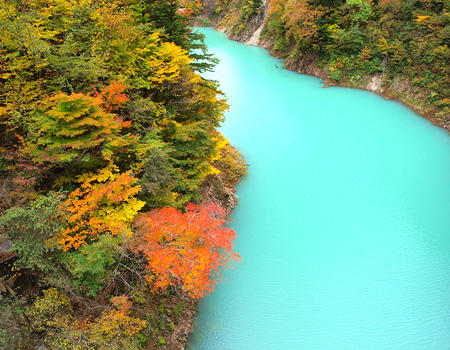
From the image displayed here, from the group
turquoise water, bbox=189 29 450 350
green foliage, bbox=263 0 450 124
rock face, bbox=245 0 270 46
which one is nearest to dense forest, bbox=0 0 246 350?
turquoise water, bbox=189 29 450 350

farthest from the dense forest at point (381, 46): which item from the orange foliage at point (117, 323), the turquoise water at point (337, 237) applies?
the orange foliage at point (117, 323)

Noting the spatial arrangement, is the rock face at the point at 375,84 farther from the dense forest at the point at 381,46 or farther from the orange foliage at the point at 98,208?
the orange foliage at the point at 98,208

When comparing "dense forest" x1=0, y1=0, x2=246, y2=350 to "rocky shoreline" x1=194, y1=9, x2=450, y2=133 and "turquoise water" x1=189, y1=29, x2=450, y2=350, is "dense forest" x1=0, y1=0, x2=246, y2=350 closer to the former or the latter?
"turquoise water" x1=189, y1=29, x2=450, y2=350

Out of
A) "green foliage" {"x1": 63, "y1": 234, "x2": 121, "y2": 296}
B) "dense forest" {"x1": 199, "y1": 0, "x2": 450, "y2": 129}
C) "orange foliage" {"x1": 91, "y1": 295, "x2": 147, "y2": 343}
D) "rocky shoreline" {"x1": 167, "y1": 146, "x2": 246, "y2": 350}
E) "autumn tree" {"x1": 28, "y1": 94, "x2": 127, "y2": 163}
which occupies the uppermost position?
"dense forest" {"x1": 199, "y1": 0, "x2": 450, "y2": 129}

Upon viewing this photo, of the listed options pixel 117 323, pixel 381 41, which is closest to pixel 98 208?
pixel 117 323

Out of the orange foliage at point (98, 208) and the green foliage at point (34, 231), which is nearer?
the green foliage at point (34, 231)

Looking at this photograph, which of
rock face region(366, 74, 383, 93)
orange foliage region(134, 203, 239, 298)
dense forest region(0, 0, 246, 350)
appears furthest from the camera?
rock face region(366, 74, 383, 93)

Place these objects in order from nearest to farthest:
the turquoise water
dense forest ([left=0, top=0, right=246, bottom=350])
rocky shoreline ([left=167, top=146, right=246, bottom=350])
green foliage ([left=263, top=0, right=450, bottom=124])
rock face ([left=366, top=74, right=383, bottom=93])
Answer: dense forest ([left=0, top=0, right=246, bottom=350])
rocky shoreline ([left=167, top=146, right=246, bottom=350])
the turquoise water
green foliage ([left=263, top=0, right=450, bottom=124])
rock face ([left=366, top=74, right=383, bottom=93])
